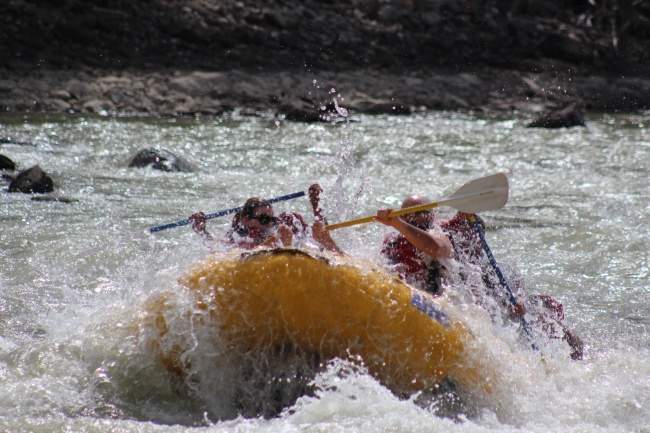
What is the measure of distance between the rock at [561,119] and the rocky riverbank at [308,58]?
3.87 ft

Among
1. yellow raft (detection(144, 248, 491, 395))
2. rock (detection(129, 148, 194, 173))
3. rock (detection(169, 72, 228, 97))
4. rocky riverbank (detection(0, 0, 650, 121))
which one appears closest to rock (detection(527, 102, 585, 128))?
rocky riverbank (detection(0, 0, 650, 121))

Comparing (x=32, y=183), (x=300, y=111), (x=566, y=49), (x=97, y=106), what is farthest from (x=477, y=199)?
(x=566, y=49)

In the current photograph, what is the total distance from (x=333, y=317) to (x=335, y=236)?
2.00m

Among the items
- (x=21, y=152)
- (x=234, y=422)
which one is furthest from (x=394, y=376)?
(x=21, y=152)

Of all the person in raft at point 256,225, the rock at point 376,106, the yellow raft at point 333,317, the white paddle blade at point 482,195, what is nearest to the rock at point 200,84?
the rock at point 376,106

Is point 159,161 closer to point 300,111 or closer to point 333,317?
point 300,111

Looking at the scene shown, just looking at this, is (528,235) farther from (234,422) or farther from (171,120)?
(171,120)

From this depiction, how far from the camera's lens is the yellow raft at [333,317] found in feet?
12.0

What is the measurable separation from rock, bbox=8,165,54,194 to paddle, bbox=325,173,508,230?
4.16 m

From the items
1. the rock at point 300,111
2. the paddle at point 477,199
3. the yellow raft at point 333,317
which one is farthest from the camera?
the rock at point 300,111

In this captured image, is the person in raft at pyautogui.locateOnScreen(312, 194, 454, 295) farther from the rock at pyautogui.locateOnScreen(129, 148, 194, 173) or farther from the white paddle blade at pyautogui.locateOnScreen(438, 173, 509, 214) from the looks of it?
the rock at pyautogui.locateOnScreen(129, 148, 194, 173)

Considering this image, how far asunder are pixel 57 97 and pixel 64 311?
773cm

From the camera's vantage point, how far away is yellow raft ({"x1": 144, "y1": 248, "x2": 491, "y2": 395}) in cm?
366

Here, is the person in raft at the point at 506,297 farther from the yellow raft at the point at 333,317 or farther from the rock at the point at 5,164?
the rock at the point at 5,164
